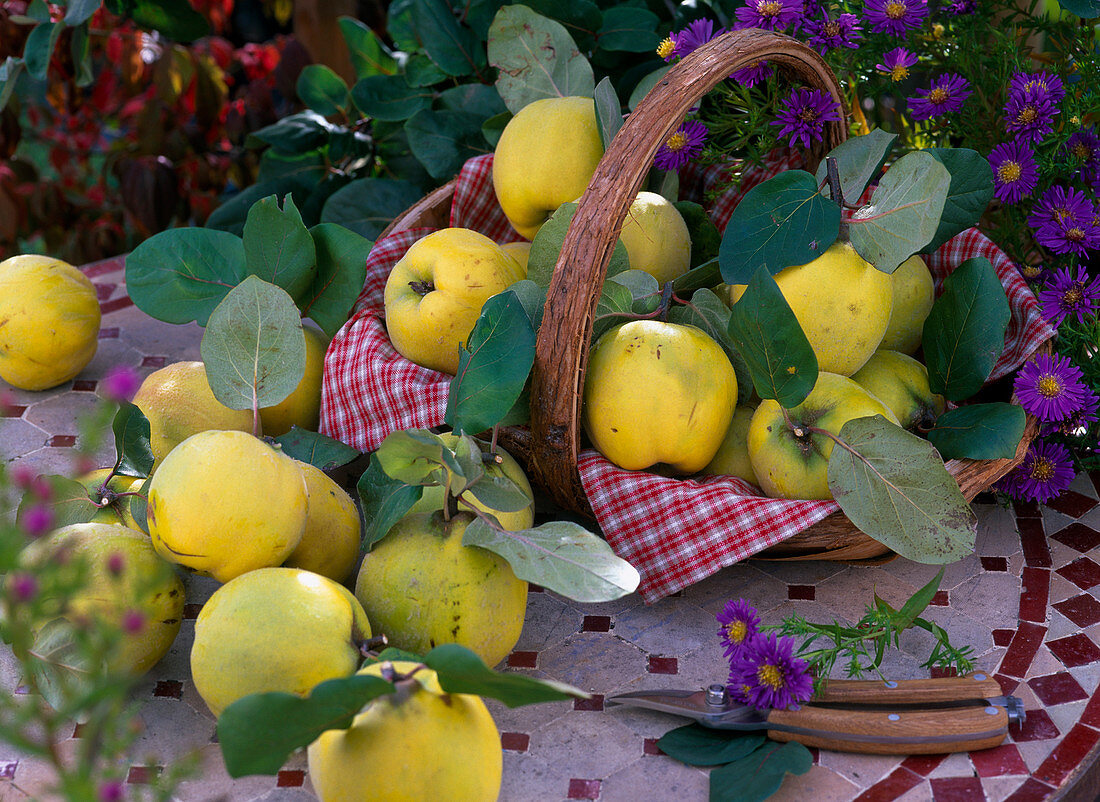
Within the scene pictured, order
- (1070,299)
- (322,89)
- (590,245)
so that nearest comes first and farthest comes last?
1. (590,245)
2. (1070,299)
3. (322,89)

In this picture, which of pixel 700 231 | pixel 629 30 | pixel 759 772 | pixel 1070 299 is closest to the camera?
pixel 759 772

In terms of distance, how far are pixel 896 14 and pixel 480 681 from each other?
33.8 inches

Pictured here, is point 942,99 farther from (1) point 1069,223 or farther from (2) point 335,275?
(2) point 335,275

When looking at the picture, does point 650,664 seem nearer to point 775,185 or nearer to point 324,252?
point 775,185

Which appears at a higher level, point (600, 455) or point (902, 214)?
point (902, 214)

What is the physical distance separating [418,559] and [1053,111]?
A: 821 millimetres

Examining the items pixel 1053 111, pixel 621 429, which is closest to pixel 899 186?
pixel 1053 111

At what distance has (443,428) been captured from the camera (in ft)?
3.34

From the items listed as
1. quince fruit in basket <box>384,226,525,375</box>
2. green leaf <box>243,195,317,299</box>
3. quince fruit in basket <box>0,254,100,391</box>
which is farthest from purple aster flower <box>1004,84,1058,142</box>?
quince fruit in basket <box>0,254,100,391</box>

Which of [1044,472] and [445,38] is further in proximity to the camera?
[445,38]

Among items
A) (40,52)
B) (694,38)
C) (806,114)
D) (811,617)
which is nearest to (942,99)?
(806,114)

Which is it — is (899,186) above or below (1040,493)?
above

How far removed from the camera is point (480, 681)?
0.61 m

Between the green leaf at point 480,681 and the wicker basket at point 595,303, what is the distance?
0.30 meters
